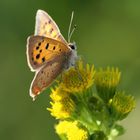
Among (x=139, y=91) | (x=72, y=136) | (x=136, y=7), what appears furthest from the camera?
(x=136, y=7)

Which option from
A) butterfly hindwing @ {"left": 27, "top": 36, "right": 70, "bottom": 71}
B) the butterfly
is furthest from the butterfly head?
butterfly hindwing @ {"left": 27, "top": 36, "right": 70, "bottom": 71}

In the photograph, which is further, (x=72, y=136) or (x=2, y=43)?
(x=2, y=43)

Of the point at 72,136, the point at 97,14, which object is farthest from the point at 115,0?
the point at 72,136

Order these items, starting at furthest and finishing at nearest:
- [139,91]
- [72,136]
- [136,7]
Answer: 1. [136,7]
2. [139,91]
3. [72,136]

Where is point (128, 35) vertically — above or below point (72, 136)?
above

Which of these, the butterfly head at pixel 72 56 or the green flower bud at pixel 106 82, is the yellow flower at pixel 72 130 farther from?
the butterfly head at pixel 72 56

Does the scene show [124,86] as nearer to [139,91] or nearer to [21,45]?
[139,91]

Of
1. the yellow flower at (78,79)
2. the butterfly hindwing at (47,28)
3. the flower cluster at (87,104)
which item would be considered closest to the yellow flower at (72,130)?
the flower cluster at (87,104)

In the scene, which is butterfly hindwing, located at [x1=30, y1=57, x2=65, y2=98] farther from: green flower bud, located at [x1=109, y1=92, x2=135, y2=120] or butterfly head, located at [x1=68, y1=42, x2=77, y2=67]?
green flower bud, located at [x1=109, y1=92, x2=135, y2=120]
